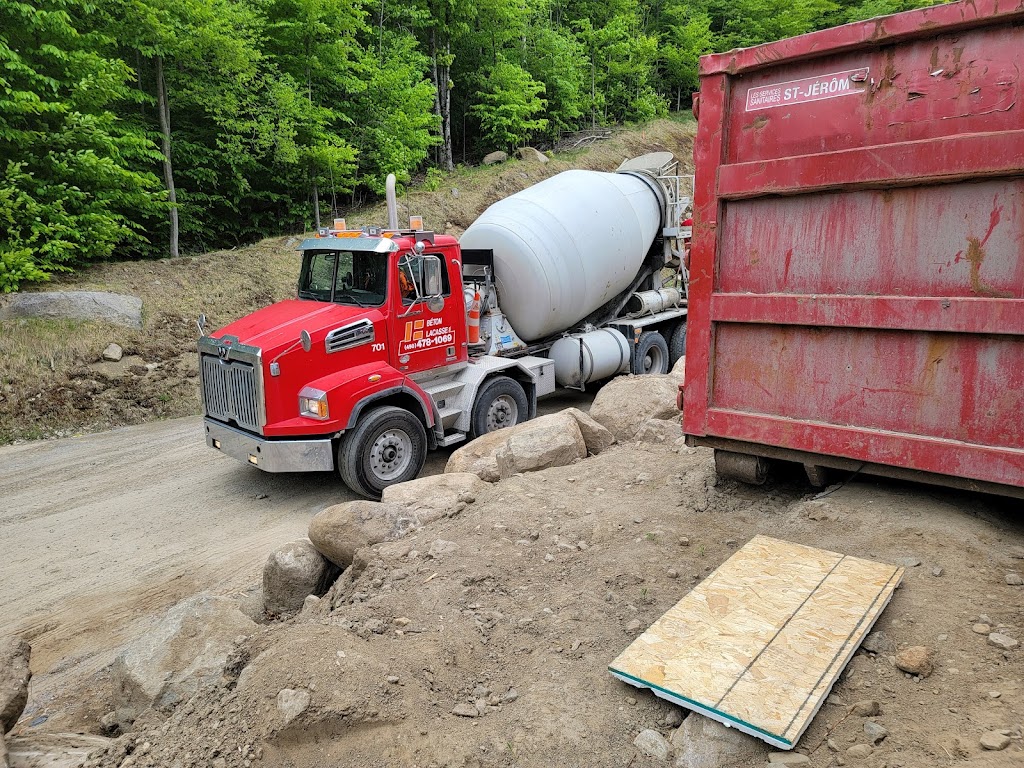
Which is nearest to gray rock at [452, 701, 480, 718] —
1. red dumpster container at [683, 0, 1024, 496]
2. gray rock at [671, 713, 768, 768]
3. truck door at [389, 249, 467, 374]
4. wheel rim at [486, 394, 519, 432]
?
gray rock at [671, 713, 768, 768]

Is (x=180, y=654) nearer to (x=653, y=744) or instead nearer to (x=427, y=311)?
(x=653, y=744)

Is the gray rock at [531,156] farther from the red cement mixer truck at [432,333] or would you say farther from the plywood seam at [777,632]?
the plywood seam at [777,632]

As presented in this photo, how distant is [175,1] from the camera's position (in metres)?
12.3

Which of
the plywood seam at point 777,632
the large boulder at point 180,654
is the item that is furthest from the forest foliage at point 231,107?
the plywood seam at point 777,632

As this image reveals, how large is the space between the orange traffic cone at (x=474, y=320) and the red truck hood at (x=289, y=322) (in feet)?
5.57

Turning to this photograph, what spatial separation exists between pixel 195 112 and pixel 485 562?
586 inches

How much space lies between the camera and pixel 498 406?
9.19 metres

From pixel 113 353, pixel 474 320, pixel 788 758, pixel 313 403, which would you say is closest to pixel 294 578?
pixel 313 403

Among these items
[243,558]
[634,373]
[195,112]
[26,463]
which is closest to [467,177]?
[195,112]

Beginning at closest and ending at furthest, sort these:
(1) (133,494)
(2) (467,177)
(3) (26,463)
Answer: (1) (133,494) → (3) (26,463) → (2) (467,177)

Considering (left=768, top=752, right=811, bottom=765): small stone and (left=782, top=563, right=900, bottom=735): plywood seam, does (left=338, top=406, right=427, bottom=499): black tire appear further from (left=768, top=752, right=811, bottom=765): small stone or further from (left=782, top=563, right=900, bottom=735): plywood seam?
(left=768, top=752, right=811, bottom=765): small stone

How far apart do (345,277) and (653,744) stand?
21.0ft

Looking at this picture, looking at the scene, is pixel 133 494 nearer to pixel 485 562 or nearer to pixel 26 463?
pixel 26 463

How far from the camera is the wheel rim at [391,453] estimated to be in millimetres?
7641
